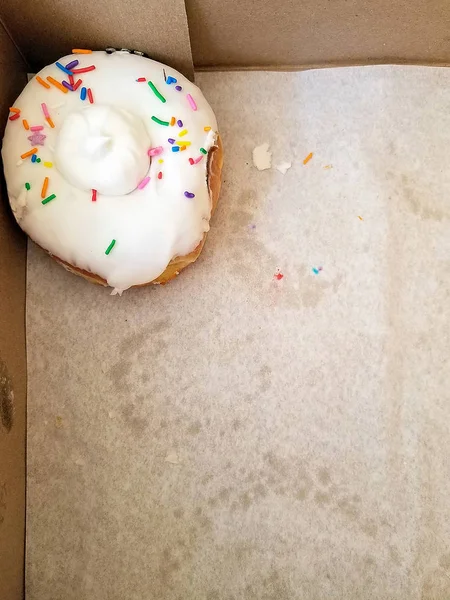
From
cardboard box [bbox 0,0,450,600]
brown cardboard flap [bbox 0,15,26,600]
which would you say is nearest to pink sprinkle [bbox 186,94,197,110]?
cardboard box [bbox 0,0,450,600]

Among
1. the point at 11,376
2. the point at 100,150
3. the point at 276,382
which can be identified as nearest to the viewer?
the point at 100,150

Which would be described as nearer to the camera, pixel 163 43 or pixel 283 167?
pixel 163 43

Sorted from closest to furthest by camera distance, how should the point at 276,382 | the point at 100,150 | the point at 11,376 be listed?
the point at 100,150 < the point at 11,376 < the point at 276,382

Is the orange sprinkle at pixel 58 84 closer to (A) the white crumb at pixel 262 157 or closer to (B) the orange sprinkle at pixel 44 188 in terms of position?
(B) the orange sprinkle at pixel 44 188

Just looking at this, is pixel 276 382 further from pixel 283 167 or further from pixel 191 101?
pixel 191 101

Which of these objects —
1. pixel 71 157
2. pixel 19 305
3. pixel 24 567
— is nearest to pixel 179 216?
pixel 71 157

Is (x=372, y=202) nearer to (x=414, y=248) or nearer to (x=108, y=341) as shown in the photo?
(x=414, y=248)

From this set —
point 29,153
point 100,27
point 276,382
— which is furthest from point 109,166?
point 276,382
